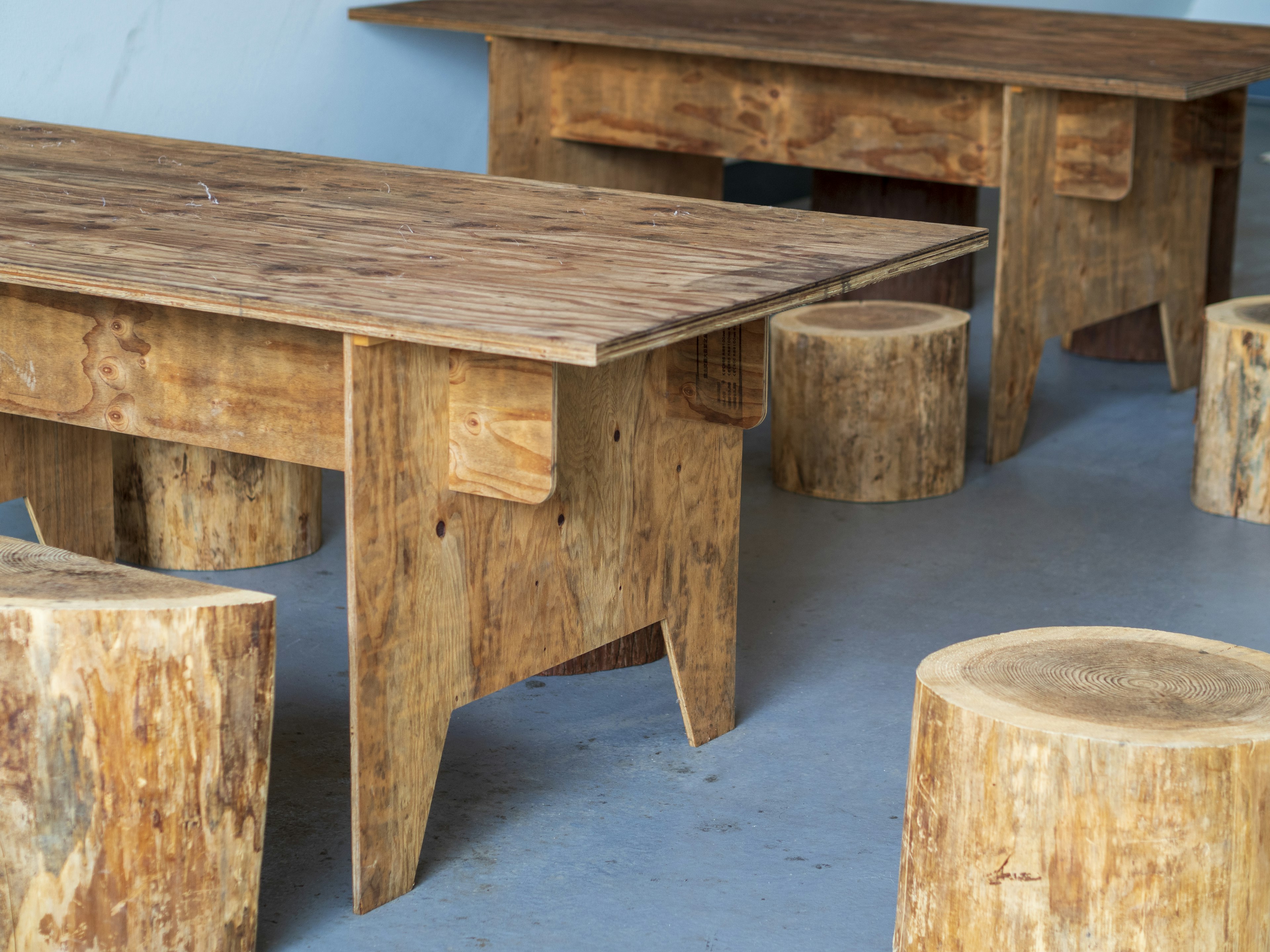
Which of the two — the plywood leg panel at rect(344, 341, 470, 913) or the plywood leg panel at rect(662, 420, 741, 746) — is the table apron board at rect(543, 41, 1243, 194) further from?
the plywood leg panel at rect(344, 341, 470, 913)

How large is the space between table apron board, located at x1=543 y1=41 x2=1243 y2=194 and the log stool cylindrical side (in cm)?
149

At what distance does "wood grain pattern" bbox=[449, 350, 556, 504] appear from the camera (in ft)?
6.08

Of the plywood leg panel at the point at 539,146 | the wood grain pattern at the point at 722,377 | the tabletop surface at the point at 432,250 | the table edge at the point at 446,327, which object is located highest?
the plywood leg panel at the point at 539,146

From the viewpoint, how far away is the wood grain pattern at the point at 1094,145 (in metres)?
3.67

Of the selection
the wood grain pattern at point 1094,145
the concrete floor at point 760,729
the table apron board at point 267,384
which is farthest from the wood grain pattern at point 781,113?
the table apron board at point 267,384

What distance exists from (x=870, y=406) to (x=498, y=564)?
1619 millimetres

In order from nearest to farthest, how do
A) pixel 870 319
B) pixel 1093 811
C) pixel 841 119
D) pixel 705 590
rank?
pixel 1093 811, pixel 705 590, pixel 870 319, pixel 841 119

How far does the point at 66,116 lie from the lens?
11.8 feet

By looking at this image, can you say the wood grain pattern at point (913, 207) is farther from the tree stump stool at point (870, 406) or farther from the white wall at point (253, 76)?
the tree stump stool at point (870, 406)

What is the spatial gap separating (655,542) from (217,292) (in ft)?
2.38

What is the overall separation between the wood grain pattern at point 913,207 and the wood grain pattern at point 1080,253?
627 millimetres

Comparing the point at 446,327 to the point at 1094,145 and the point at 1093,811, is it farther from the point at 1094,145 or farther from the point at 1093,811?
the point at 1094,145

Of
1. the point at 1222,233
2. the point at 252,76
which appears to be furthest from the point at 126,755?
the point at 1222,233

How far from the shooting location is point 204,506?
3078 mm
